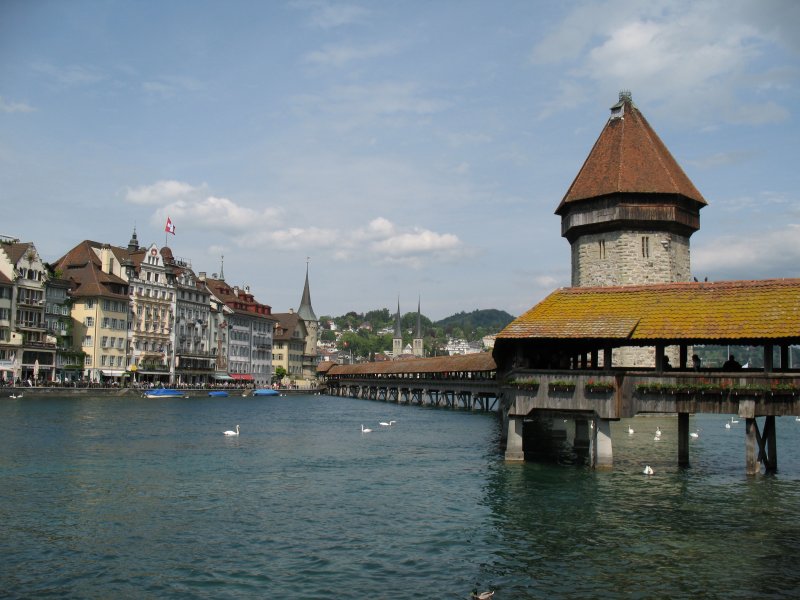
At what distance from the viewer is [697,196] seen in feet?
183

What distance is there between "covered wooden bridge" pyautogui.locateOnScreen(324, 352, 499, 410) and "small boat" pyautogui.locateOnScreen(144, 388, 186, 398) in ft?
81.1

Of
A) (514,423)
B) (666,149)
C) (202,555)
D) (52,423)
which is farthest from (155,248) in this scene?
(202,555)

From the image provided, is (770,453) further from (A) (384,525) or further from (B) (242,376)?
(B) (242,376)

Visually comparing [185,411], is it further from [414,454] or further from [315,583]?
[315,583]

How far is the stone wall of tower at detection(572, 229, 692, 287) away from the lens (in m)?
54.1

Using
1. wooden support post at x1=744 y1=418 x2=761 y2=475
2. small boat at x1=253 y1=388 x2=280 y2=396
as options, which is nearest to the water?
wooden support post at x1=744 y1=418 x2=761 y2=475

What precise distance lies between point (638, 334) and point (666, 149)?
37.7 m

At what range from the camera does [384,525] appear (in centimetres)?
1948

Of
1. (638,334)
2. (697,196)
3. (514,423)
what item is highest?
(697,196)

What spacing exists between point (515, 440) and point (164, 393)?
226 feet

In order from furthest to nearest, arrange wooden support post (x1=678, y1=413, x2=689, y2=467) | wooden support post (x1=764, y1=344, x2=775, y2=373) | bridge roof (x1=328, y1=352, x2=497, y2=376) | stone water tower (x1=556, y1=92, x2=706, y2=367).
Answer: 1. bridge roof (x1=328, y1=352, x2=497, y2=376)
2. stone water tower (x1=556, y1=92, x2=706, y2=367)
3. wooden support post (x1=678, y1=413, x2=689, y2=467)
4. wooden support post (x1=764, y1=344, x2=775, y2=373)

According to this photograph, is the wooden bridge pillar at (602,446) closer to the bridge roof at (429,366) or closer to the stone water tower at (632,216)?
the stone water tower at (632,216)

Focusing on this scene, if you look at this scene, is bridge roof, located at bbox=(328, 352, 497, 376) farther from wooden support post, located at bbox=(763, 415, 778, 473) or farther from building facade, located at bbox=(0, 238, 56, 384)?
building facade, located at bbox=(0, 238, 56, 384)

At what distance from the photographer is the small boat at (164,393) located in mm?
87419
